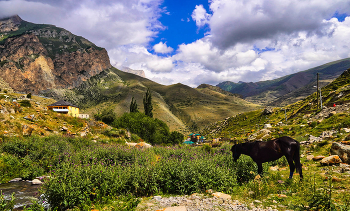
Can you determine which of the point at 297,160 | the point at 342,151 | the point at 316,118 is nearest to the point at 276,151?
the point at 297,160

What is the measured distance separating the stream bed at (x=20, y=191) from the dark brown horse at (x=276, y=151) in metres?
9.82

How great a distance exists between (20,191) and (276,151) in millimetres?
12573

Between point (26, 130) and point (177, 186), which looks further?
point (26, 130)

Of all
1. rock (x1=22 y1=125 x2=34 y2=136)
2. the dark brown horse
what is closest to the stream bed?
rock (x1=22 y1=125 x2=34 y2=136)

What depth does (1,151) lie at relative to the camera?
39.6ft

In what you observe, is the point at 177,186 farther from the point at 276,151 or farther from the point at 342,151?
the point at 342,151

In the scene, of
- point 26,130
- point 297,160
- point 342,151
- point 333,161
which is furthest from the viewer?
point 26,130

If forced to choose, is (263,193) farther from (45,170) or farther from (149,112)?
(149,112)

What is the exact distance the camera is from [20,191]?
856 cm

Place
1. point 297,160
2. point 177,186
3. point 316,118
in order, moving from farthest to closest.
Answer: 1. point 316,118
2. point 297,160
3. point 177,186

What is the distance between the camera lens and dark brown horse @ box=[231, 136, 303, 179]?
25.0ft

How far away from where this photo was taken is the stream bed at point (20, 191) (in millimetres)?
7441

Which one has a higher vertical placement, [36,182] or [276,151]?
[276,151]

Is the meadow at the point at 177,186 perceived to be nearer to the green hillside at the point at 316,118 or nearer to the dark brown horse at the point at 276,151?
the dark brown horse at the point at 276,151
